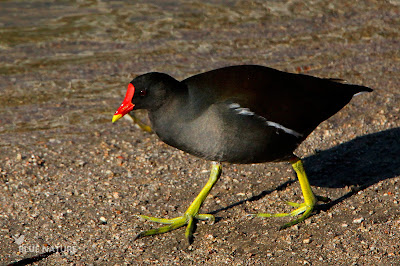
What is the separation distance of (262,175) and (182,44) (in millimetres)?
2863

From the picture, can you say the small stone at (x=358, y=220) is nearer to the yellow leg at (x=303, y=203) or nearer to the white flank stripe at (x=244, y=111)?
the yellow leg at (x=303, y=203)

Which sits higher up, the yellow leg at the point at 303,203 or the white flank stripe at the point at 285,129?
the white flank stripe at the point at 285,129

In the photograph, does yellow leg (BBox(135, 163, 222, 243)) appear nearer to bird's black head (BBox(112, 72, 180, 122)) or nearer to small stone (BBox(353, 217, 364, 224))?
bird's black head (BBox(112, 72, 180, 122))

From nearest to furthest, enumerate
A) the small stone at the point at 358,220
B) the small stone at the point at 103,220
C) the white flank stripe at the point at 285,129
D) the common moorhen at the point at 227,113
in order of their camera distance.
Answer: the common moorhen at the point at 227,113 < the white flank stripe at the point at 285,129 < the small stone at the point at 358,220 < the small stone at the point at 103,220

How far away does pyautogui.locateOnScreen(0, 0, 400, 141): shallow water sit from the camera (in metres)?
5.93

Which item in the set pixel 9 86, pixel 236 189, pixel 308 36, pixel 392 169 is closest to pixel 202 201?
pixel 236 189

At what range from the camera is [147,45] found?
7.07m

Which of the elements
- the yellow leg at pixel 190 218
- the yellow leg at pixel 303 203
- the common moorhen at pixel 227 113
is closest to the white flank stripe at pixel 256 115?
the common moorhen at pixel 227 113

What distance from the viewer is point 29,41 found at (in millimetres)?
7121

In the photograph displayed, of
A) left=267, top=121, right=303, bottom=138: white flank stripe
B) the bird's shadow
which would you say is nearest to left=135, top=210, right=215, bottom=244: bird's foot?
the bird's shadow

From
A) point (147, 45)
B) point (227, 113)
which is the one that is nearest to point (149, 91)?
point (227, 113)

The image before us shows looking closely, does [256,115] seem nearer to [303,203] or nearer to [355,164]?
[303,203]

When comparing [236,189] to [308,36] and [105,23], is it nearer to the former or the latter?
[308,36]

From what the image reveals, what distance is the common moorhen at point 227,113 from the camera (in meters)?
3.73
